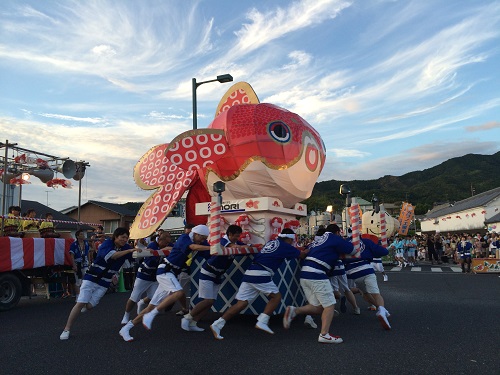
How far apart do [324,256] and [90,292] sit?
3.23 meters

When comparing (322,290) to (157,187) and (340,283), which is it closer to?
(340,283)

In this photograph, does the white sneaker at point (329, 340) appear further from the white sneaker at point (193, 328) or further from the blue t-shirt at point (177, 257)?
the blue t-shirt at point (177, 257)

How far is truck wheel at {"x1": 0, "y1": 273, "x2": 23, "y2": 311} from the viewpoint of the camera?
8.23 metres

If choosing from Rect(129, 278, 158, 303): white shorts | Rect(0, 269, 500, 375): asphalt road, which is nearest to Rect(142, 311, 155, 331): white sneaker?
Rect(0, 269, 500, 375): asphalt road

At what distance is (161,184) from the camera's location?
9.27 metres

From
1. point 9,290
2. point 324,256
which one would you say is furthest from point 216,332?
point 9,290

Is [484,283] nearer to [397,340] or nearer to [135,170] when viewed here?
[397,340]

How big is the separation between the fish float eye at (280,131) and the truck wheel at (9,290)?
5817 millimetres

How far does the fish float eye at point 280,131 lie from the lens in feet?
25.0

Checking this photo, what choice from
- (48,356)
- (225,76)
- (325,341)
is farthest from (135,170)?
(325,341)

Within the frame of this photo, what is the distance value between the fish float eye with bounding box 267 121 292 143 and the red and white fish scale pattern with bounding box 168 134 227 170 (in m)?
0.89

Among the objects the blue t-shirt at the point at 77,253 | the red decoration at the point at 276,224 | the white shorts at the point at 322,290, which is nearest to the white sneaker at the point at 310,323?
the white shorts at the point at 322,290

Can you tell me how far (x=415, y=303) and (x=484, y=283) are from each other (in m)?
4.99

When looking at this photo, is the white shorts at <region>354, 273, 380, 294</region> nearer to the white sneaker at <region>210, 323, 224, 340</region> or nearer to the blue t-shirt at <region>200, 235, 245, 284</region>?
the blue t-shirt at <region>200, 235, 245, 284</region>
